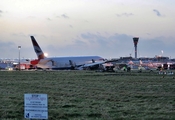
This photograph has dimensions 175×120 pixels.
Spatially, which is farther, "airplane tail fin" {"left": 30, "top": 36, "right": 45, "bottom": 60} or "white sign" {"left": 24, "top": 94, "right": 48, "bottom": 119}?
"airplane tail fin" {"left": 30, "top": 36, "right": 45, "bottom": 60}

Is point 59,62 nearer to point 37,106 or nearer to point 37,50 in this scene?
point 37,50

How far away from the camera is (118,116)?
14.3m

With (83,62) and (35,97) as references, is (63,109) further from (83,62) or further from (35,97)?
(83,62)

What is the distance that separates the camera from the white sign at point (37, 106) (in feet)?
32.0

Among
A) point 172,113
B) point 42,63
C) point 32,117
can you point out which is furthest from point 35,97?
point 42,63

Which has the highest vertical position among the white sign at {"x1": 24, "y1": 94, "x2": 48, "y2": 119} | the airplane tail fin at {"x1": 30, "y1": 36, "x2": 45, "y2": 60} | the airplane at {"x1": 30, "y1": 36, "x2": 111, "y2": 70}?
the airplane tail fin at {"x1": 30, "y1": 36, "x2": 45, "y2": 60}

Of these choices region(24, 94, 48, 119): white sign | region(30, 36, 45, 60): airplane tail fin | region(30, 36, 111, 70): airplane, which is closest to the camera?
region(24, 94, 48, 119): white sign

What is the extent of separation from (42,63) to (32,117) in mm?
85219

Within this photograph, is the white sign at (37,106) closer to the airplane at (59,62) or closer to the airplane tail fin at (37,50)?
the airplane at (59,62)

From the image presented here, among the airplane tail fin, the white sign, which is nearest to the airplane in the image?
the airplane tail fin

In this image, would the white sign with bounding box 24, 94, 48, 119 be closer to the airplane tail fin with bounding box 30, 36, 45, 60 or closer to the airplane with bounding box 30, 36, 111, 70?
the airplane with bounding box 30, 36, 111, 70

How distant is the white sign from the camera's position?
9.74 m

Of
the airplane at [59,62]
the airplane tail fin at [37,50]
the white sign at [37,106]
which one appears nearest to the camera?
the white sign at [37,106]

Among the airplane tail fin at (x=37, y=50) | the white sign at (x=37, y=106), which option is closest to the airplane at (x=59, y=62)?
the airplane tail fin at (x=37, y=50)
